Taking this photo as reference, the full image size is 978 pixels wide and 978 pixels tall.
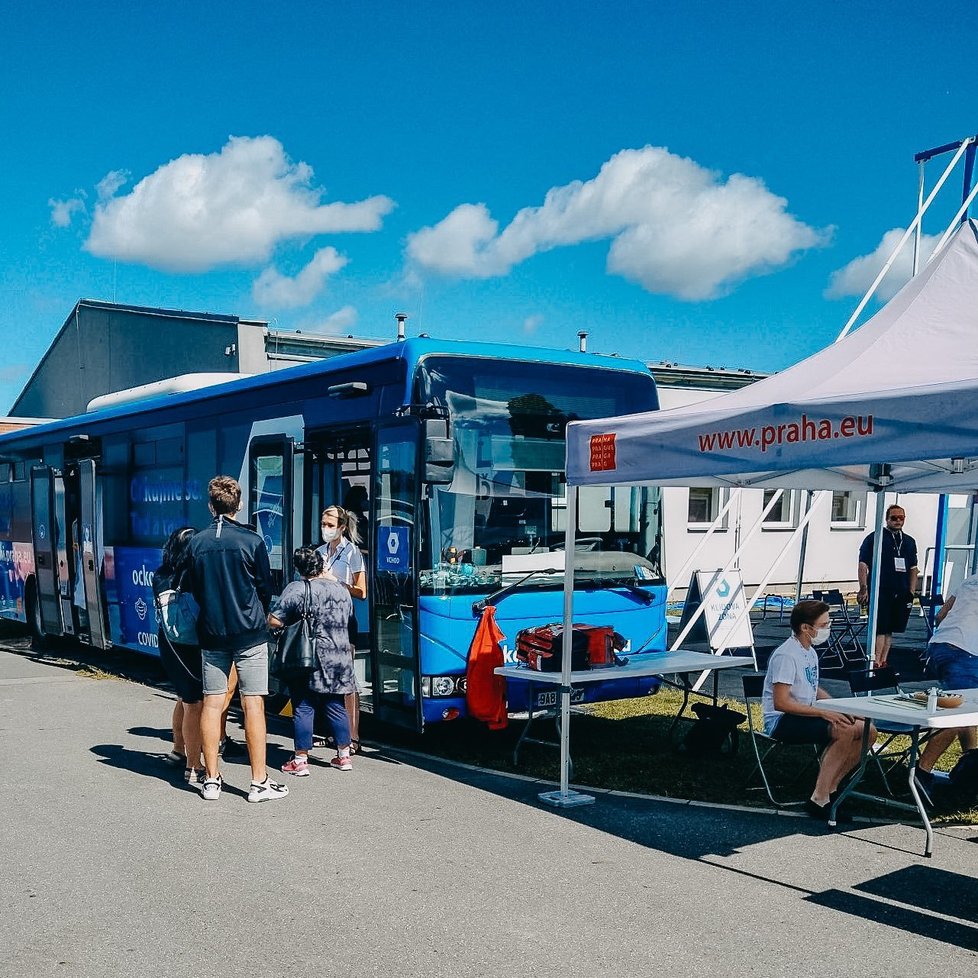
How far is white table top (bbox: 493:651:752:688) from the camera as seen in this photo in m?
7.28

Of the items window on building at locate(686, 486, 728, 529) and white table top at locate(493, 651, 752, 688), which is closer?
white table top at locate(493, 651, 752, 688)

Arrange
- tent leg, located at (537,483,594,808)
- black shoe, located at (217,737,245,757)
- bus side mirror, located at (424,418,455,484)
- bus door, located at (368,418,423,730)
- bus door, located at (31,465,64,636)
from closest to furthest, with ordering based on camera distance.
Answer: tent leg, located at (537,483,594,808) → bus side mirror, located at (424,418,455,484) → bus door, located at (368,418,423,730) → black shoe, located at (217,737,245,757) → bus door, located at (31,465,64,636)

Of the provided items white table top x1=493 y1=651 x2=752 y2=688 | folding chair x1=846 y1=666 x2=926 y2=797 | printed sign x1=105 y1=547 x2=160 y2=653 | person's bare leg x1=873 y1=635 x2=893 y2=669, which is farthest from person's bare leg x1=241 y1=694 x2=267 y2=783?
person's bare leg x1=873 y1=635 x2=893 y2=669

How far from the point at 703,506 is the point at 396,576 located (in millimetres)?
14877

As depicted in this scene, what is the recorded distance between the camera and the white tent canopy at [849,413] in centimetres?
514

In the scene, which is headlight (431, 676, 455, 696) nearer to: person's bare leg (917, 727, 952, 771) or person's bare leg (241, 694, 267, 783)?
person's bare leg (241, 694, 267, 783)

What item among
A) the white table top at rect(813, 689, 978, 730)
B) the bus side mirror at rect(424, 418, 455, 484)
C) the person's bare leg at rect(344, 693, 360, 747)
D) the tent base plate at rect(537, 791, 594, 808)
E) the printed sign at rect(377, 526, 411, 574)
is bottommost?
the tent base plate at rect(537, 791, 594, 808)

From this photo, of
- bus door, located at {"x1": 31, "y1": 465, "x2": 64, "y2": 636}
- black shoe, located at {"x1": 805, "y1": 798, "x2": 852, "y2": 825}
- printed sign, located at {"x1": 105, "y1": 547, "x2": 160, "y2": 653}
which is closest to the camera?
black shoe, located at {"x1": 805, "y1": 798, "x2": 852, "y2": 825}

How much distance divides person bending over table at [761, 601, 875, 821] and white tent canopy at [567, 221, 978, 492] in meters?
1.11

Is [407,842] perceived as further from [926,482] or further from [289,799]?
[926,482]

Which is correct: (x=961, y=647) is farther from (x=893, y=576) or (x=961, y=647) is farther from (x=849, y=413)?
(x=893, y=576)

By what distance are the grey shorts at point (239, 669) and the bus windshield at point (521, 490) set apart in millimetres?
1410

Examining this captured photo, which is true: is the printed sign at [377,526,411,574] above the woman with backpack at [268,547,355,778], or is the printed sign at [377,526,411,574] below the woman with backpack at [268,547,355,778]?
above

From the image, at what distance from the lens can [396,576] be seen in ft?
26.1
